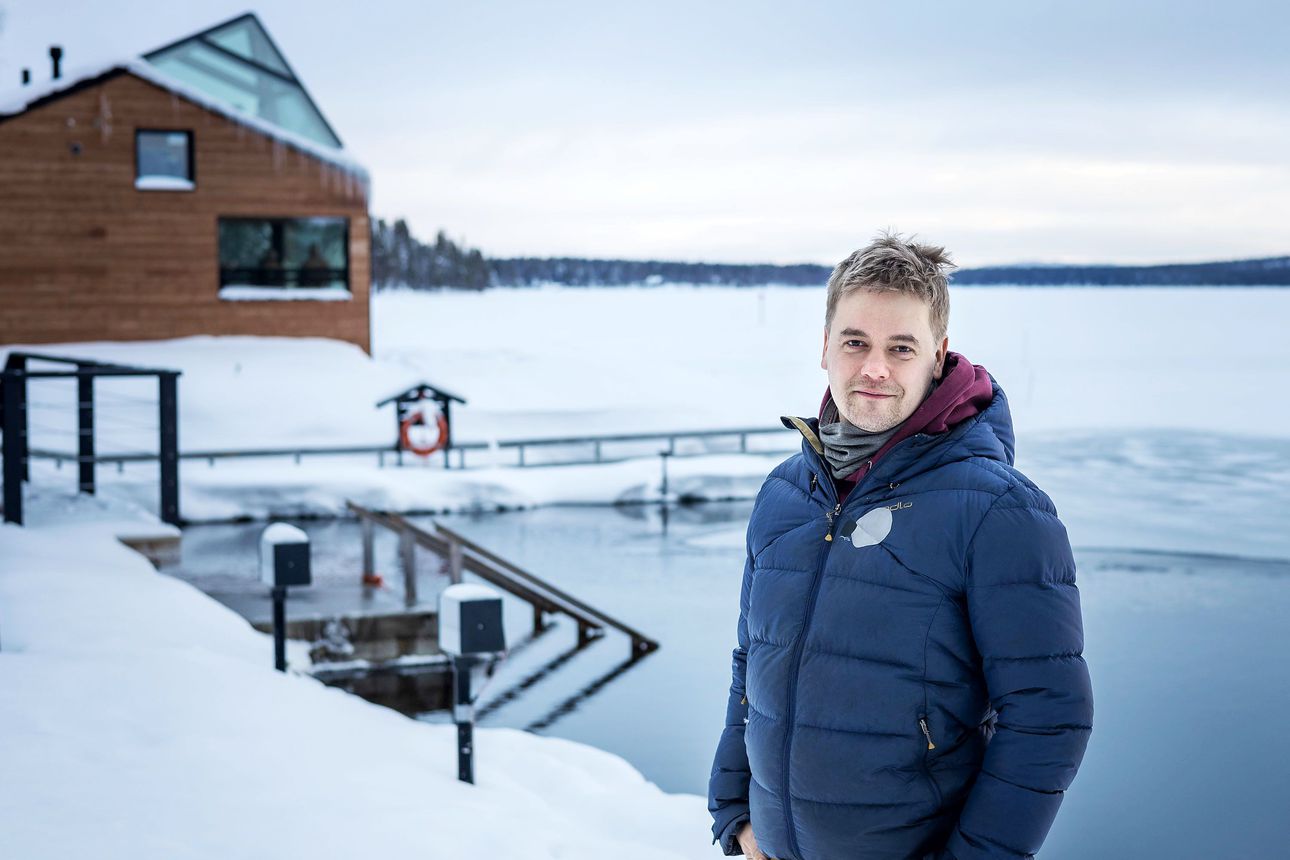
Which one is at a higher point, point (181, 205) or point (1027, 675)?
point (181, 205)

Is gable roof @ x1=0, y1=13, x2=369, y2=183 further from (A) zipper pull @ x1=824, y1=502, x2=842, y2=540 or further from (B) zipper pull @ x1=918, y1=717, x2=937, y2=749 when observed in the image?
(B) zipper pull @ x1=918, y1=717, x2=937, y2=749

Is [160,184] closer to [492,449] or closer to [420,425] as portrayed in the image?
[420,425]

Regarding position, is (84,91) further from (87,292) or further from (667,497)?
(667,497)

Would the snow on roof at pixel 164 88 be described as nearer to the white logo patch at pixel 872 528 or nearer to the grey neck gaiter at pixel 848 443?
the grey neck gaiter at pixel 848 443

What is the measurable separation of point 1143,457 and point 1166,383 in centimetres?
1659

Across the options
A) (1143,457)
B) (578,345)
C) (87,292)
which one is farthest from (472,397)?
(578,345)

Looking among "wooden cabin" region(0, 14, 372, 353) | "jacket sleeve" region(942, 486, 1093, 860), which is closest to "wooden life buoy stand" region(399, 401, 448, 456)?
"wooden cabin" region(0, 14, 372, 353)

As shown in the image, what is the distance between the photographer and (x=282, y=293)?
25.5m

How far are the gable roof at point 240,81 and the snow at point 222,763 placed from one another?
19469 millimetres

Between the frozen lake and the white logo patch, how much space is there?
6.30 metres

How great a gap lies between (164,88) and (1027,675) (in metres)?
25.7

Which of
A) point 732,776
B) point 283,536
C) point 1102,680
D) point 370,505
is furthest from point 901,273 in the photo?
point 370,505

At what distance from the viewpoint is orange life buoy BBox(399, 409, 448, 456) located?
68.0 ft

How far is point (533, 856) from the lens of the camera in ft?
15.2
